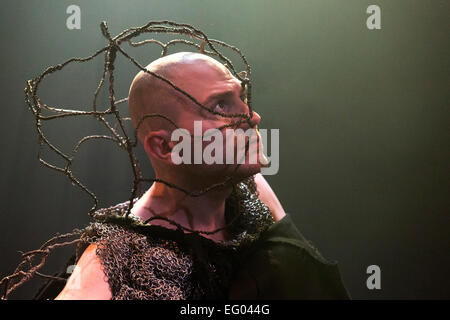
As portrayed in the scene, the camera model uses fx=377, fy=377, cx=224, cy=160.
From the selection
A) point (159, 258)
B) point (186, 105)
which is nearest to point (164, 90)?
point (186, 105)

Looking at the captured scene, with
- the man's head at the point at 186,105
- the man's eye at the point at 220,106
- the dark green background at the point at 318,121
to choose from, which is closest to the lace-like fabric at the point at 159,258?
the man's head at the point at 186,105

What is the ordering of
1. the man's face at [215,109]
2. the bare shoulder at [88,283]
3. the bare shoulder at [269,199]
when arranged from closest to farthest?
the bare shoulder at [88,283]
the man's face at [215,109]
the bare shoulder at [269,199]

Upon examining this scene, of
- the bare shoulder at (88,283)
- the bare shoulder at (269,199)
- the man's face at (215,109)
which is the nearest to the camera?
the bare shoulder at (88,283)

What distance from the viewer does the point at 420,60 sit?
50.2 inches

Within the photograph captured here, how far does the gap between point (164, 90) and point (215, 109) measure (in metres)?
0.12

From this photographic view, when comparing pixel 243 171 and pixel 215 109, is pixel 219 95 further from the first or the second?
pixel 243 171

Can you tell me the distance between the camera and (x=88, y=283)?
30.5 inches

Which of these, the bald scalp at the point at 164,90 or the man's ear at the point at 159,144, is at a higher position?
the bald scalp at the point at 164,90

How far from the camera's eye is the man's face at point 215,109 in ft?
2.81

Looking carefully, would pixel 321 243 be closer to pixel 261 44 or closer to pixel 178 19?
pixel 261 44

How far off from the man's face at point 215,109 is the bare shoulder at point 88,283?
0.99ft

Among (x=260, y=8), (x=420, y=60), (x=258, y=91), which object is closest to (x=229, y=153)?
(x=258, y=91)

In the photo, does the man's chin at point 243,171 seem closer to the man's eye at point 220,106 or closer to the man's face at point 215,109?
the man's face at point 215,109

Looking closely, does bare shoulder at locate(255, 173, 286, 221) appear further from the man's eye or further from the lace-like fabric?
the man's eye
